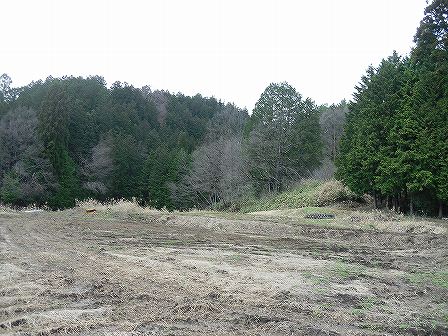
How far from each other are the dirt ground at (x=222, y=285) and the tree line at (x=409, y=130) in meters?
5.37

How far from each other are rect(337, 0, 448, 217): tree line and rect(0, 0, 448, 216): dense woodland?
0.21 ft

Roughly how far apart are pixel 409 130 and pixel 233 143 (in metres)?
25.0

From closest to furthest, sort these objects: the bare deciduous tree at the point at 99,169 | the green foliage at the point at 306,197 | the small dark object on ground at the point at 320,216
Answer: the small dark object on ground at the point at 320,216 < the green foliage at the point at 306,197 < the bare deciduous tree at the point at 99,169

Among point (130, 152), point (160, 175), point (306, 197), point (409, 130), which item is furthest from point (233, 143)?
point (409, 130)

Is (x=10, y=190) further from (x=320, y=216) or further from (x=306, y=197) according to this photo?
(x=320, y=216)

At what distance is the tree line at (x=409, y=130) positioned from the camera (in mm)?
21406

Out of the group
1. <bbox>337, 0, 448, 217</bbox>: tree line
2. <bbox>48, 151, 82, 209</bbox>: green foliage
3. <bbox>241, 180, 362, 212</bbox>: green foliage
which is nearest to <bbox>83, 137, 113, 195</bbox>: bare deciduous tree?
<bbox>48, 151, 82, 209</bbox>: green foliage

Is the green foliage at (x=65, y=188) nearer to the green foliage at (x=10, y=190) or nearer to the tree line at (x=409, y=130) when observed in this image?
the green foliage at (x=10, y=190)

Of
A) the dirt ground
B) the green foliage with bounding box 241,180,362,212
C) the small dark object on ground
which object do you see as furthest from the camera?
the green foliage with bounding box 241,180,362,212

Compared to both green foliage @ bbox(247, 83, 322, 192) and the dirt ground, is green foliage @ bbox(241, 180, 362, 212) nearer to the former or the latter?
green foliage @ bbox(247, 83, 322, 192)

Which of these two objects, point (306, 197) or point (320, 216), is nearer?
point (320, 216)

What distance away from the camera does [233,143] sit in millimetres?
46406

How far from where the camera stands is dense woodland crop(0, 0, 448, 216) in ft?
73.4

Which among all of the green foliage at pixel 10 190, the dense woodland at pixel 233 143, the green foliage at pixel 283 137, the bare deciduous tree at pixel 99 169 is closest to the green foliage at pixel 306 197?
the dense woodland at pixel 233 143
